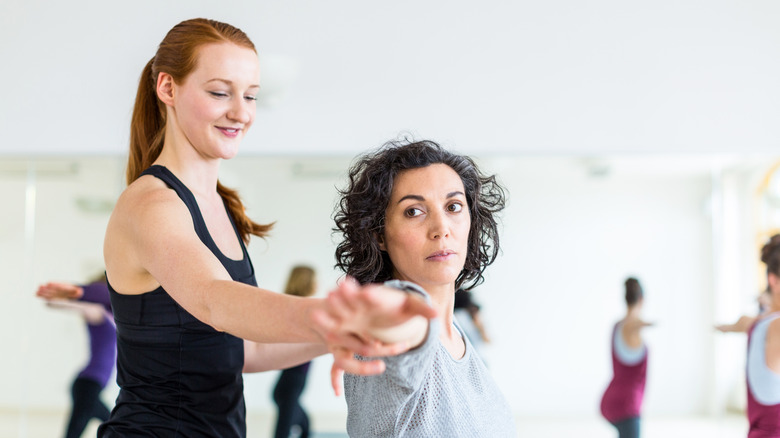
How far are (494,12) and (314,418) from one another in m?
2.09

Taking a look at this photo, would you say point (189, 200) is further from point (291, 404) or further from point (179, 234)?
point (291, 404)

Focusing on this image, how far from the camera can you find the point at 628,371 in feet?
11.3

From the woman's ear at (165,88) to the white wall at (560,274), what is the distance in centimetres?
195

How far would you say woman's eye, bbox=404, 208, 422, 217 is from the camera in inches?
57.4

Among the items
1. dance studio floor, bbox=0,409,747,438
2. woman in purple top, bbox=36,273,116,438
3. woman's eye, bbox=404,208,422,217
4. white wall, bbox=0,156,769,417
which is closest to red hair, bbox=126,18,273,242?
woman's eye, bbox=404,208,422,217

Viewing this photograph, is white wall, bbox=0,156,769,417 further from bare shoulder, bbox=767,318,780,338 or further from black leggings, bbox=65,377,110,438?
bare shoulder, bbox=767,318,780,338

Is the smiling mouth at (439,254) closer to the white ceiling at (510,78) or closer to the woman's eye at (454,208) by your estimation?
the woman's eye at (454,208)

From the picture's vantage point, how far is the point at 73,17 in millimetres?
3750

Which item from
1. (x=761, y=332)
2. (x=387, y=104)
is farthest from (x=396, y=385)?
(x=387, y=104)

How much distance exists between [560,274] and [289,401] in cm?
136

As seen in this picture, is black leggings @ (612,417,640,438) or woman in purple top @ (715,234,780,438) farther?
black leggings @ (612,417,640,438)

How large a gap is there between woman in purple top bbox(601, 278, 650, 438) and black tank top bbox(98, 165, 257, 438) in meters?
2.39

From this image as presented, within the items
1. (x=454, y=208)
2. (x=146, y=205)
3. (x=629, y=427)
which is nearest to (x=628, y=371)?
(x=629, y=427)

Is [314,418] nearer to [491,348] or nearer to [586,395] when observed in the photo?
[491,348]
